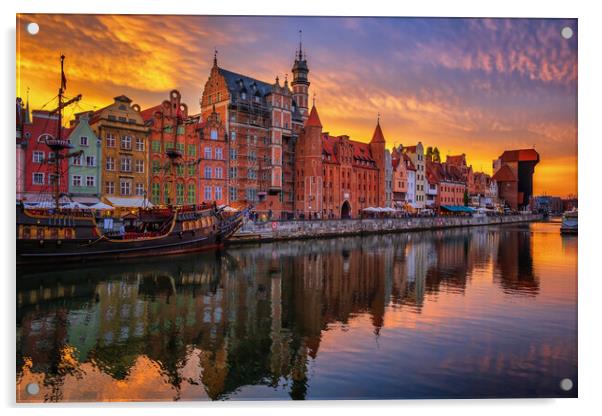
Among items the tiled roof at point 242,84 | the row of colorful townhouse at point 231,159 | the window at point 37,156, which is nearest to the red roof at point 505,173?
the row of colorful townhouse at point 231,159

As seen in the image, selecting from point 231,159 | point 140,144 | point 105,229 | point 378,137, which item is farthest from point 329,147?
point 105,229

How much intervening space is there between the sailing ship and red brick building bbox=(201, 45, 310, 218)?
374 inches

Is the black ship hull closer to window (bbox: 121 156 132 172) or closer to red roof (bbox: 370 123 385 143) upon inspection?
window (bbox: 121 156 132 172)

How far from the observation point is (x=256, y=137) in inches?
1821

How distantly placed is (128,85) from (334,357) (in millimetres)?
11065

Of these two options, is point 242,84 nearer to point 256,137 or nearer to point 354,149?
point 256,137

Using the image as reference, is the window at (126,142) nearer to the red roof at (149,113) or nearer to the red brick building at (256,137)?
the red roof at (149,113)

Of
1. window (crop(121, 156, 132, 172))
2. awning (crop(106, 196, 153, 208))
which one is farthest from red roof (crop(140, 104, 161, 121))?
awning (crop(106, 196, 153, 208))

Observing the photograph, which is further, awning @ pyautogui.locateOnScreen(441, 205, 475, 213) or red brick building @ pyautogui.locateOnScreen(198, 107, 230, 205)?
awning @ pyautogui.locateOnScreen(441, 205, 475, 213)

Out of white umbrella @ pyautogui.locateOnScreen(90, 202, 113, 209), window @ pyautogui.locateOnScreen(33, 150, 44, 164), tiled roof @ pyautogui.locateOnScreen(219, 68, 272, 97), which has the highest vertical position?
tiled roof @ pyautogui.locateOnScreen(219, 68, 272, 97)

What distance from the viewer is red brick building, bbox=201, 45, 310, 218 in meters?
43.2

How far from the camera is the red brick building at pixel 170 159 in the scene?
116 ft

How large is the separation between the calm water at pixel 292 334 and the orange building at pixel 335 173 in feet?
89.6

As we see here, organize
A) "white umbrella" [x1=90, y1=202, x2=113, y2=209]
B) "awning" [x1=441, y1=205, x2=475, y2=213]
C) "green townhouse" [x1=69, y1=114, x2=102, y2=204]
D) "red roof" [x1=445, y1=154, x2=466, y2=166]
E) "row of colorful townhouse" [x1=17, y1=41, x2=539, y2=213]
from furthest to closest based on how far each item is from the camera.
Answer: "red roof" [x1=445, y1=154, x2=466, y2=166] < "awning" [x1=441, y1=205, x2=475, y2=213] < "green townhouse" [x1=69, y1=114, x2=102, y2=204] < "white umbrella" [x1=90, y1=202, x2=113, y2=209] < "row of colorful townhouse" [x1=17, y1=41, x2=539, y2=213]
